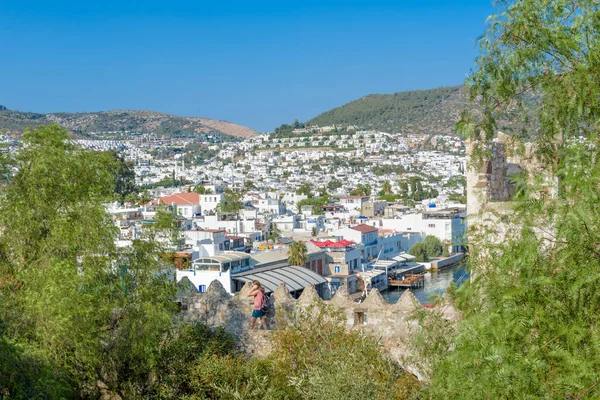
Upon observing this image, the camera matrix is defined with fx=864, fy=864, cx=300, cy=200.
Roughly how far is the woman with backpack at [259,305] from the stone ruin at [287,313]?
0.10m

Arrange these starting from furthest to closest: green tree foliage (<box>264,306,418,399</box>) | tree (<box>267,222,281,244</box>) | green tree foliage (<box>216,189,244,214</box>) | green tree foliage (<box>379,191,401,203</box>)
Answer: green tree foliage (<box>379,191,401,203</box>) → green tree foliage (<box>216,189,244,214</box>) → tree (<box>267,222,281,244</box>) → green tree foliage (<box>264,306,418,399</box>)

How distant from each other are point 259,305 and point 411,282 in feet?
152

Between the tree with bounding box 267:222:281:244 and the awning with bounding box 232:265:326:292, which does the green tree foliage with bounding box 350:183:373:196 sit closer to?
the tree with bounding box 267:222:281:244

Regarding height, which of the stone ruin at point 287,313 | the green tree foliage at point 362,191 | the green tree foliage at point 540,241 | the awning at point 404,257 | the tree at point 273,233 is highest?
the green tree foliage at point 540,241

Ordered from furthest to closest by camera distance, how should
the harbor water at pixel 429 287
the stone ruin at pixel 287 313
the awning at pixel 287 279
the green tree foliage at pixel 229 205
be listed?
the green tree foliage at pixel 229 205 < the harbor water at pixel 429 287 < the awning at pixel 287 279 < the stone ruin at pixel 287 313

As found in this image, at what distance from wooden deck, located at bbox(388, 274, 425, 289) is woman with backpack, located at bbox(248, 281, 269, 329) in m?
45.4

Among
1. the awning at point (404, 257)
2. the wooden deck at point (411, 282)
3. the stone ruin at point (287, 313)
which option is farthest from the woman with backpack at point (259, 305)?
the awning at point (404, 257)

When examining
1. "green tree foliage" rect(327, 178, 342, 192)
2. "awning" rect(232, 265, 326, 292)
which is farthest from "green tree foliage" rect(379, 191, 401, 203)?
"awning" rect(232, 265, 326, 292)

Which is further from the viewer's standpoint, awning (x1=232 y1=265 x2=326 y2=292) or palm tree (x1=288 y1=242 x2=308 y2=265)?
palm tree (x1=288 y1=242 x2=308 y2=265)

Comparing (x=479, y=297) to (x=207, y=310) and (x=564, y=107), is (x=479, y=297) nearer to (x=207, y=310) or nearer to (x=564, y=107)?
(x=564, y=107)

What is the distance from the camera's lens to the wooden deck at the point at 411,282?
181 ft

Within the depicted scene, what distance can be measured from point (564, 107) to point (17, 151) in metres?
6.64

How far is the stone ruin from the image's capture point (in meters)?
9.12

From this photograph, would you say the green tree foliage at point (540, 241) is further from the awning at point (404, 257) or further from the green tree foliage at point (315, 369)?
the awning at point (404, 257)
